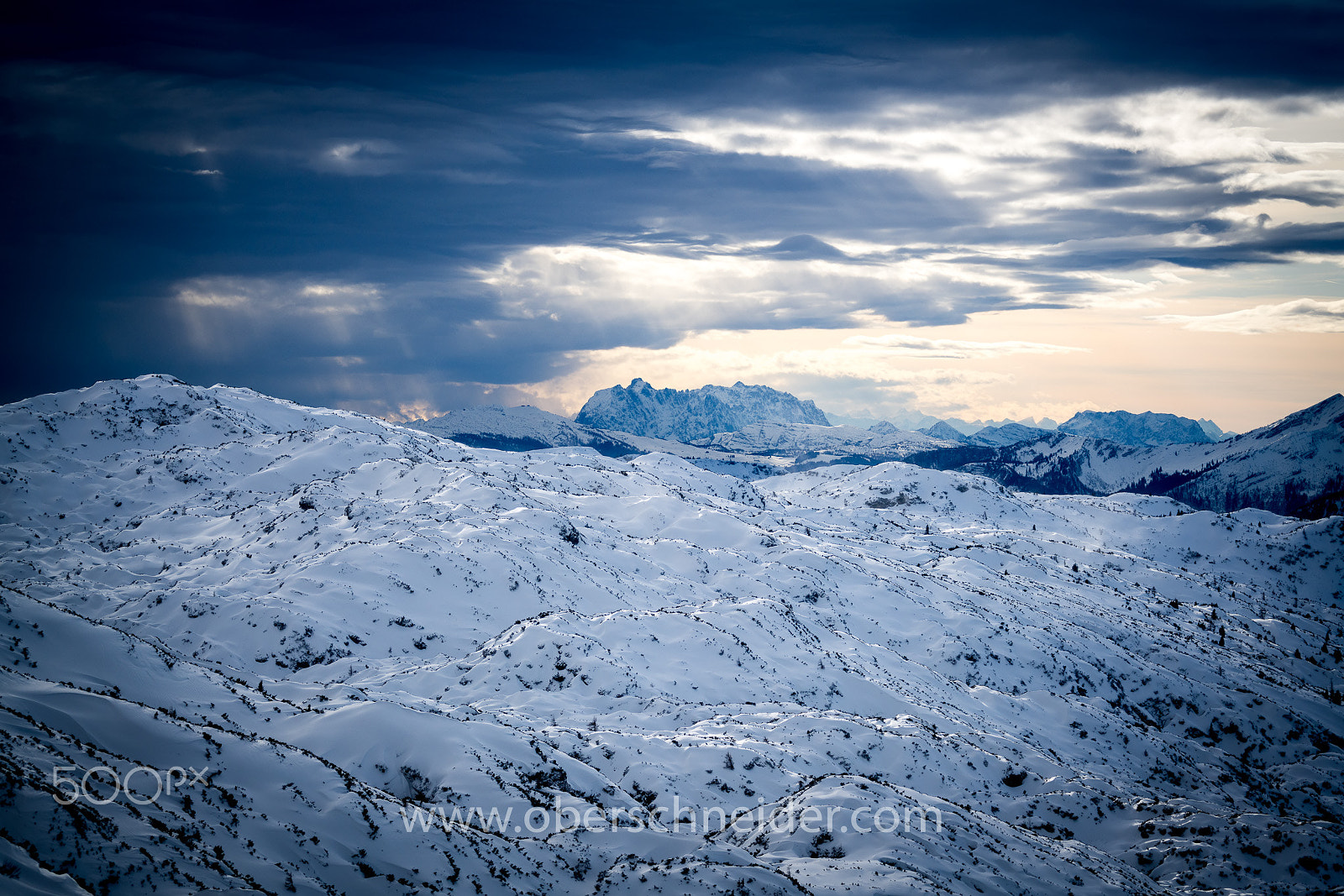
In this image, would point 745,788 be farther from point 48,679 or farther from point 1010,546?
point 1010,546

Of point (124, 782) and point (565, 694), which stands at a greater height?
point (124, 782)

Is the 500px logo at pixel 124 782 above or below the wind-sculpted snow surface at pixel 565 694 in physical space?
above

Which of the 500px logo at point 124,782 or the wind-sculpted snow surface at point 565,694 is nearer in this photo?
the 500px logo at point 124,782

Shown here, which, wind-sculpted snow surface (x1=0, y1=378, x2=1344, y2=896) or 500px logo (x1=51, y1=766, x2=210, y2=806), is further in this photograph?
wind-sculpted snow surface (x1=0, y1=378, x2=1344, y2=896)

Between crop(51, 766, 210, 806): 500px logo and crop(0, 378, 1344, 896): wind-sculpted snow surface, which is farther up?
crop(51, 766, 210, 806): 500px logo
